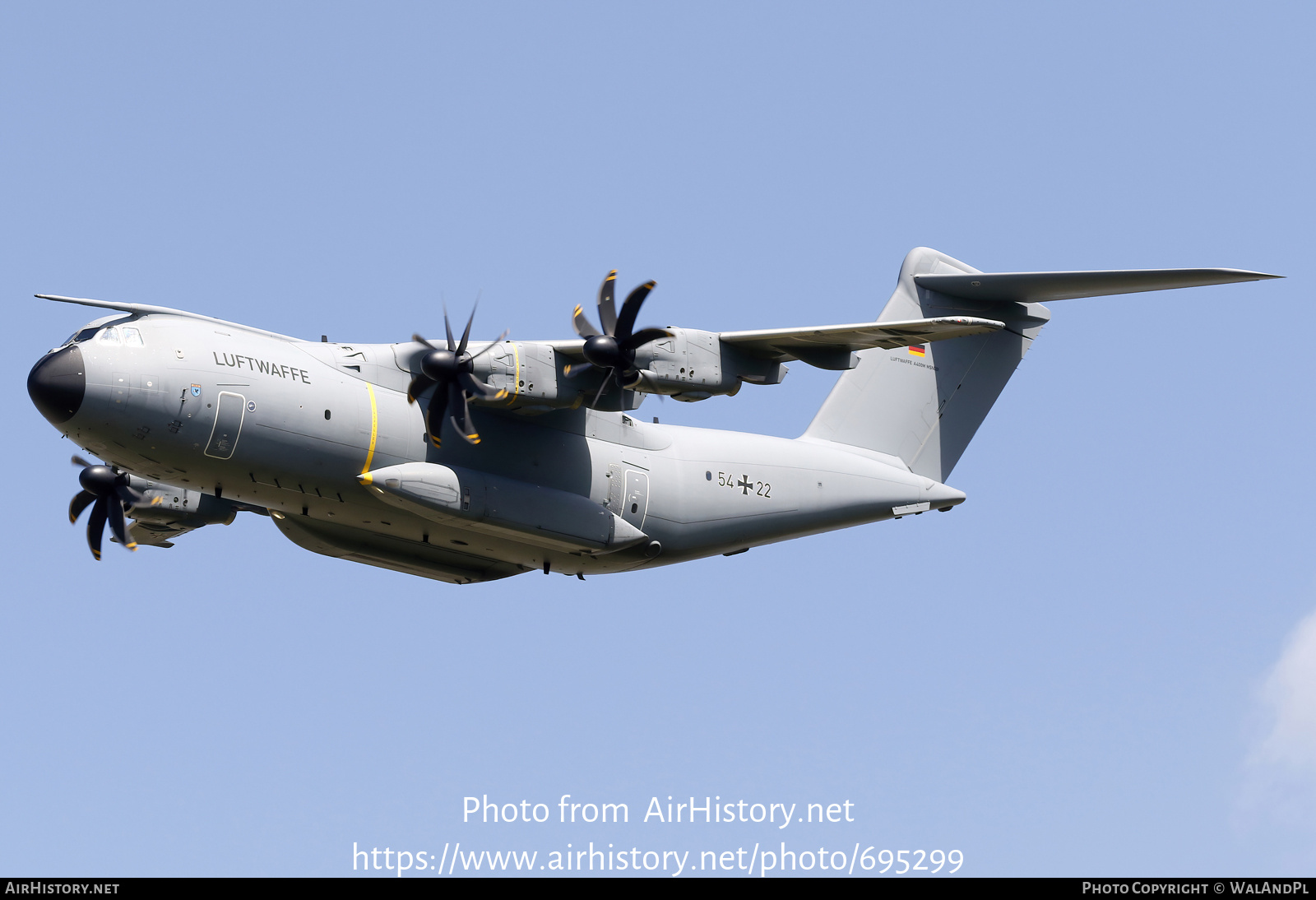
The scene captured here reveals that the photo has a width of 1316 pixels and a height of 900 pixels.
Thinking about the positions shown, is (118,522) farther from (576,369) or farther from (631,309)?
(631,309)

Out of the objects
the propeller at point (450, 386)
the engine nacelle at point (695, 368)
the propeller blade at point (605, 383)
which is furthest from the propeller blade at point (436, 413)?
the engine nacelle at point (695, 368)

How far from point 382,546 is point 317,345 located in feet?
9.15

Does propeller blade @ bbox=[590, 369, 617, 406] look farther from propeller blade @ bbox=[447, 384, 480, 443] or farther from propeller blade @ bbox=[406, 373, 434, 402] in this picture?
propeller blade @ bbox=[406, 373, 434, 402]

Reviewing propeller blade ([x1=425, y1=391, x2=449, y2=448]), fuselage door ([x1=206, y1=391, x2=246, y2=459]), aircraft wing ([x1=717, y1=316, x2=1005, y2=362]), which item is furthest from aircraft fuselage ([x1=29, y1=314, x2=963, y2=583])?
aircraft wing ([x1=717, y1=316, x2=1005, y2=362])

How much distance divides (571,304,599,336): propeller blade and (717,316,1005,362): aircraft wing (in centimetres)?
148

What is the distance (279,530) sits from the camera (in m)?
20.0

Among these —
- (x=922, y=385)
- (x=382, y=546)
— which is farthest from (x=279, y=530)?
(x=922, y=385)

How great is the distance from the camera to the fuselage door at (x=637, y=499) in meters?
19.4

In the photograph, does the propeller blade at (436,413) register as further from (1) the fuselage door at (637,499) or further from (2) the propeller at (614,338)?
(1) the fuselage door at (637,499)

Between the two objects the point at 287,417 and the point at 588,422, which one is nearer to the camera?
the point at 287,417

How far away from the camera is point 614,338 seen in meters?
17.9

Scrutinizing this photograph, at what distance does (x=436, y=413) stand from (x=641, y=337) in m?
2.38
